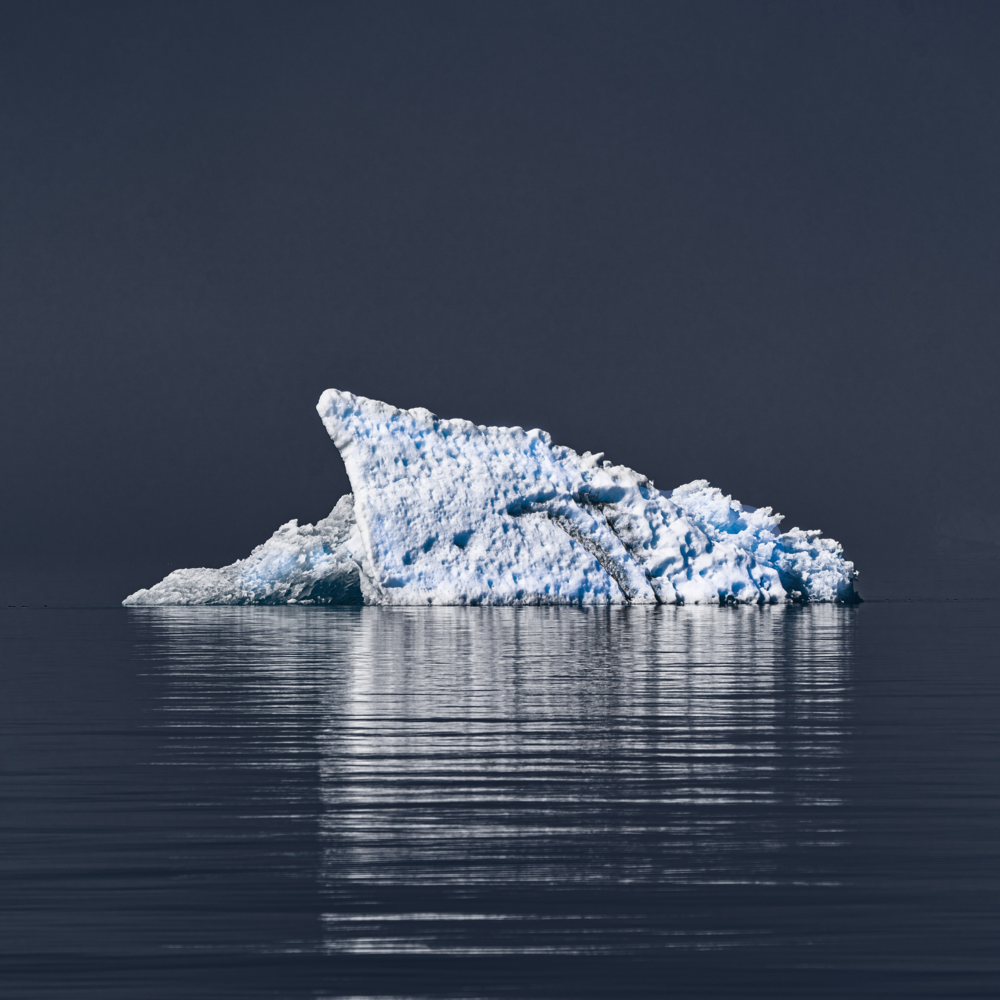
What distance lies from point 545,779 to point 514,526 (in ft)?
102

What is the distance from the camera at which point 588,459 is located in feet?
138

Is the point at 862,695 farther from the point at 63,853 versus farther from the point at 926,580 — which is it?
the point at 926,580

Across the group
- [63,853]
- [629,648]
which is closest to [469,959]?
[63,853]

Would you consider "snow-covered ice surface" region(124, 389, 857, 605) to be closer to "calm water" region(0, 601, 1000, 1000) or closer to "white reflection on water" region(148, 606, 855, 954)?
"white reflection on water" region(148, 606, 855, 954)

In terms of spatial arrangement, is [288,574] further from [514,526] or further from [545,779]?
[545,779]

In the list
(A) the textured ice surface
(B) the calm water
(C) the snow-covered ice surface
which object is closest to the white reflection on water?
(B) the calm water

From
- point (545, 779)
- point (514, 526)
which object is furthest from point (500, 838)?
point (514, 526)

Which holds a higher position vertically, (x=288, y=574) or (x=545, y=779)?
(x=288, y=574)

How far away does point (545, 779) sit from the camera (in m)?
9.89

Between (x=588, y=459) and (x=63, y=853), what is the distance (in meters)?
35.1

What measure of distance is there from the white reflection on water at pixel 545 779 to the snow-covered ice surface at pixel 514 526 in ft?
56.4

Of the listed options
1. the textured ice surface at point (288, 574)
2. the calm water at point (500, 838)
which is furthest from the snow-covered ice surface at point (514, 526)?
the calm water at point (500, 838)

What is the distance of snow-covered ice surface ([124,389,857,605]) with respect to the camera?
40375 mm

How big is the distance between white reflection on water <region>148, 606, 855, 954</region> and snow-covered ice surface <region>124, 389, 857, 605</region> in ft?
56.4
